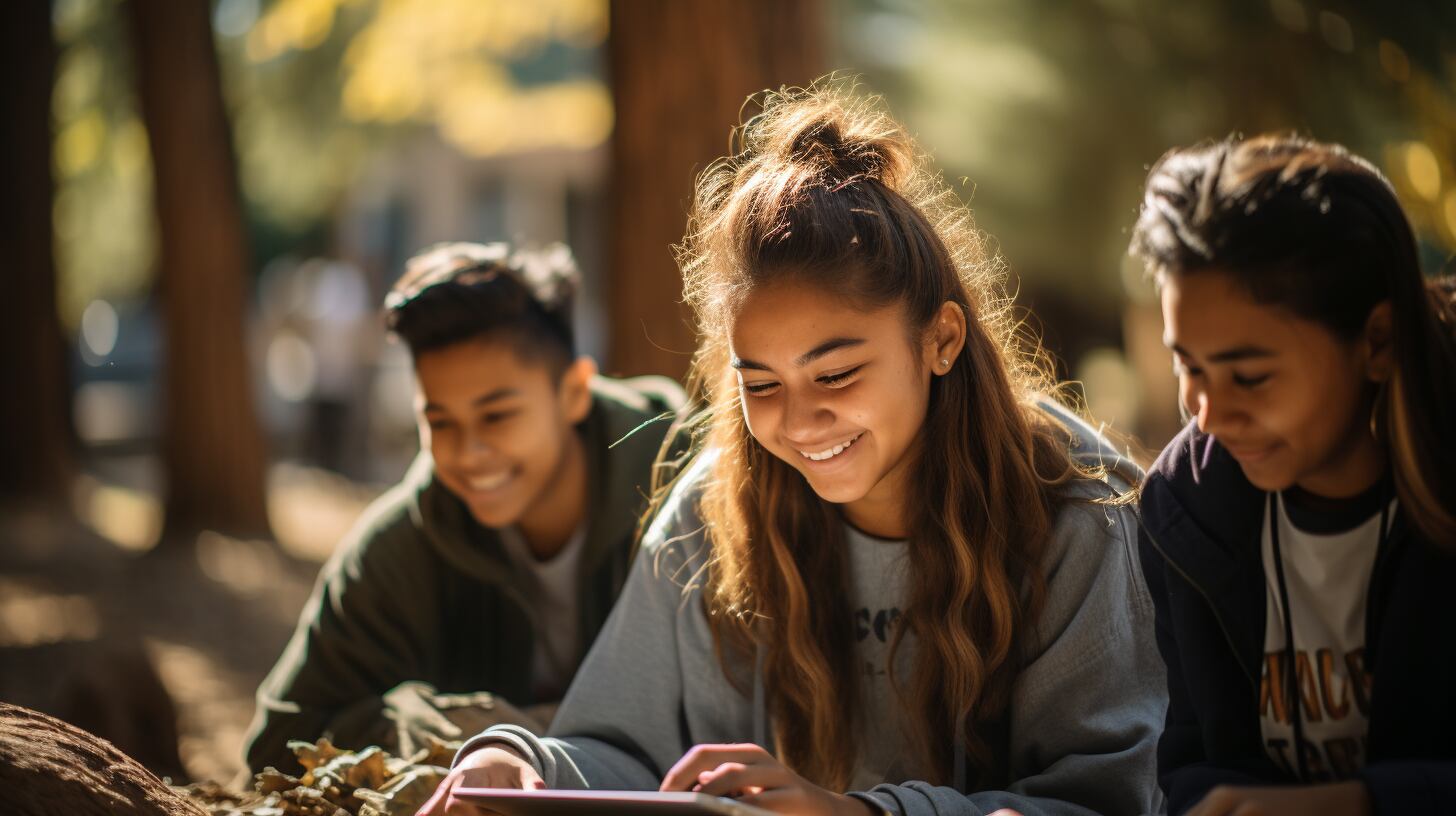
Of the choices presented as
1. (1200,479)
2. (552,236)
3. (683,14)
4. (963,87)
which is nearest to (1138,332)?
(963,87)

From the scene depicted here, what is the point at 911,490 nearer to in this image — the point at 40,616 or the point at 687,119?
the point at 687,119

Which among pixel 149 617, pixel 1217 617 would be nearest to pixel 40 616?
pixel 149 617

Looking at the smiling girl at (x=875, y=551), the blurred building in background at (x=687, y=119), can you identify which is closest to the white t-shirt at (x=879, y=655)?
the smiling girl at (x=875, y=551)

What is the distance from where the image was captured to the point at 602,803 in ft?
5.93

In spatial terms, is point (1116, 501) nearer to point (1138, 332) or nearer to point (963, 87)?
point (963, 87)

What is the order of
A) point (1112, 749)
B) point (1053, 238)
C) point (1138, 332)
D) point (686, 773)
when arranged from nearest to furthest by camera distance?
point (686, 773) → point (1112, 749) → point (1053, 238) → point (1138, 332)

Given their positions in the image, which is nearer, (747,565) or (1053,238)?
(747,565)

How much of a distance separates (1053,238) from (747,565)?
9.59 meters

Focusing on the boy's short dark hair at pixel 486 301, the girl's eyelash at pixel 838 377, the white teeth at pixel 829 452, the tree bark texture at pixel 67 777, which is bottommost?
the tree bark texture at pixel 67 777

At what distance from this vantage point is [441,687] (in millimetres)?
3605

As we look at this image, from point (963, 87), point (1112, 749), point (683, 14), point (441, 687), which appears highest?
point (963, 87)

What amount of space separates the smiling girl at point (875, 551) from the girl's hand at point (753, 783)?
12 cm

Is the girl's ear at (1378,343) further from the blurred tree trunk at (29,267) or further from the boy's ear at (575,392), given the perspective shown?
the blurred tree trunk at (29,267)

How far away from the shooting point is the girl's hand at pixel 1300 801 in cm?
167
